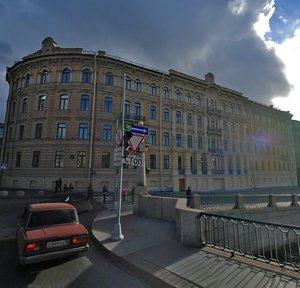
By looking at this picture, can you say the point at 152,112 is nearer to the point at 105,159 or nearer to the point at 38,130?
the point at 105,159

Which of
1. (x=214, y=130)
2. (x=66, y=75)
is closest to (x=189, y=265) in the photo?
(x=66, y=75)

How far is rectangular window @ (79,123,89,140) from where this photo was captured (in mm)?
27119

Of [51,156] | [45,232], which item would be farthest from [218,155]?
[45,232]

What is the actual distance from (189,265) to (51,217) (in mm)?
3973

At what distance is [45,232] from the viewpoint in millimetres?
5258

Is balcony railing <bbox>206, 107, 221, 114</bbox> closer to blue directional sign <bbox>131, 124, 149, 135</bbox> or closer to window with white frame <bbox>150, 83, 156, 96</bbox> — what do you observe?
window with white frame <bbox>150, 83, 156, 96</bbox>

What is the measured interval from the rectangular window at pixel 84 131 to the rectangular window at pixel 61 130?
1945mm

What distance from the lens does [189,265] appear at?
15.9 feet

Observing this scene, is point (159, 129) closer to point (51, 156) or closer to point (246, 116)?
point (51, 156)

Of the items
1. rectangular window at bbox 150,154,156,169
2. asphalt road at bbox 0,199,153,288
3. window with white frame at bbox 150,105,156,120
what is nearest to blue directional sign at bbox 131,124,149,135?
asphalt road at bbox 0,199,153,288

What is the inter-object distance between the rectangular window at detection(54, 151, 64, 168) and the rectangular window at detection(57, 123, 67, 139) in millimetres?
2170

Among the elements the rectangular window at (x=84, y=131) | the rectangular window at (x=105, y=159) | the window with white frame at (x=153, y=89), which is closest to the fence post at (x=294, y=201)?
the rectangular window at (x=105, y=159)

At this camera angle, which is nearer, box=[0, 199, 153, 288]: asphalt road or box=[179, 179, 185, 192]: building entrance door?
box=[0, 199, 153, 288]: asphalt road

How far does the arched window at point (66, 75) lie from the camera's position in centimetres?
2800
